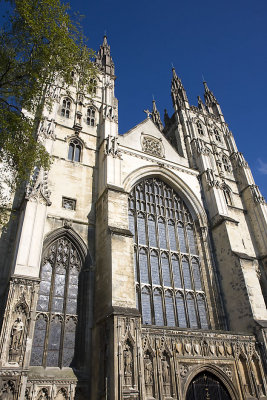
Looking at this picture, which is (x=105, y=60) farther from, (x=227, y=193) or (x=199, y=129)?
(x=227, y=193)

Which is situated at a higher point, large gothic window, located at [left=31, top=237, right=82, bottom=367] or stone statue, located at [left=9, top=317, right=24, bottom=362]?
large gothic window, located at [left=31, top=237, right=82, bottom=367]

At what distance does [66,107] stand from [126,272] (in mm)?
10637

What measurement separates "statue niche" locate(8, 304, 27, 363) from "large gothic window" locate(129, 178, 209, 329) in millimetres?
5024

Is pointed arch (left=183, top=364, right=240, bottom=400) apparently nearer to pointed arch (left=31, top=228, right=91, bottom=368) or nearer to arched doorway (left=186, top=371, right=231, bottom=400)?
arched doorway (left=186, top=371, right=231, bottom=400)

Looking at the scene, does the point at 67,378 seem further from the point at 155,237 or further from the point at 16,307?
the point at 155,237

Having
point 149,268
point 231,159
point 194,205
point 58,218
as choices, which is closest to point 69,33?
point 58,218

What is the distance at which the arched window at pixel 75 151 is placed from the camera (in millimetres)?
15440

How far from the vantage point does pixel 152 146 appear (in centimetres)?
1912

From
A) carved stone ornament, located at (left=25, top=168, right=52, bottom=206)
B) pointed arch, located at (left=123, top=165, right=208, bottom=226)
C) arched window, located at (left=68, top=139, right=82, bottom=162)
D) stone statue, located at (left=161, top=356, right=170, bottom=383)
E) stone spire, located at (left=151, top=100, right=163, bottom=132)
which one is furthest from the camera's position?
stone spire, located at (left=151, top=100, right=163, bottom=132)

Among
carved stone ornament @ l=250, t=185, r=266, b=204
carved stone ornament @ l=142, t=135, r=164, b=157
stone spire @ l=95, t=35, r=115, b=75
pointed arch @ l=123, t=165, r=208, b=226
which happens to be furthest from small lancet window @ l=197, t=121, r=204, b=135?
stone spire @ l=95, t=35, r=115, b=75

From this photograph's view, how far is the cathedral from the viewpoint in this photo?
947 centimetres

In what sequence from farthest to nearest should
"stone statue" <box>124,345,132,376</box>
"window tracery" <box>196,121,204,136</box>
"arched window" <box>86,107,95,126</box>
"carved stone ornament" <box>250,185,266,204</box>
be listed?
"window tracery" <box>196,121,204,136</box>, "carved stone ornament" <box>250,185,266,204</box>, "arched window" <box>86,107,95,126</box>, "stone statue" <box>124,345,132,376</box>

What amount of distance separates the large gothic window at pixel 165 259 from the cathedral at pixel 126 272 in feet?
0.19

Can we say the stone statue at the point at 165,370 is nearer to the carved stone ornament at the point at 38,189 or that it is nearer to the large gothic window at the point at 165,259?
the large gothic window at the point at 165,259
